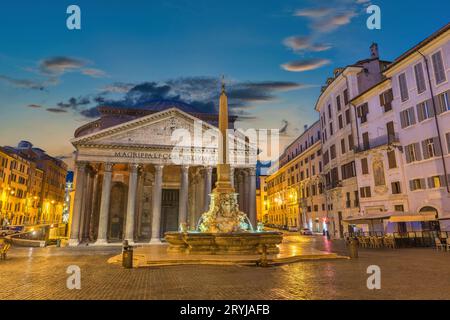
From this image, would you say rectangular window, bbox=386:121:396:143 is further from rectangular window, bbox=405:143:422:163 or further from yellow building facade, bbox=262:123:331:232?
yellow building facade, bbox=262:123:331:232

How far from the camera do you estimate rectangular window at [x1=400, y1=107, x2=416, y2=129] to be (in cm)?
2442

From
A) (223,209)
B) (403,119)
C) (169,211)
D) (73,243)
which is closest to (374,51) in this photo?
(403,119)

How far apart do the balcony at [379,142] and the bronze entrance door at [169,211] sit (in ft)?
76.1

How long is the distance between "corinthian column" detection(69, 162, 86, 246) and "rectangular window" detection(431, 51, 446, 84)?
31566mm

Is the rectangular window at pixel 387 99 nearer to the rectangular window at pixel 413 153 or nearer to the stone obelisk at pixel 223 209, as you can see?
the rectangular window at pixel 413 153

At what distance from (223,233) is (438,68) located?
66.4ft

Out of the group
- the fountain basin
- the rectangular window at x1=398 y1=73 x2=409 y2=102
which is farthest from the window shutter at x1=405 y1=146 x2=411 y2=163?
the fountain basin

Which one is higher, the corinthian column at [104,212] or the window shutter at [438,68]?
the window shutter at [438,68]

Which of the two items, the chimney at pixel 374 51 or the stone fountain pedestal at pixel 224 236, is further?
the chimney at pixel 374 51

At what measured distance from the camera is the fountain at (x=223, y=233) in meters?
14.4

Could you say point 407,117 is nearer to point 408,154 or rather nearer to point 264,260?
point 408,154

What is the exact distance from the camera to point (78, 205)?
30.0 meters

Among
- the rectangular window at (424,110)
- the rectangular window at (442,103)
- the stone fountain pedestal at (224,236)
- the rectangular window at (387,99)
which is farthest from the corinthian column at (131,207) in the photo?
the rectangular window at (442,103)
